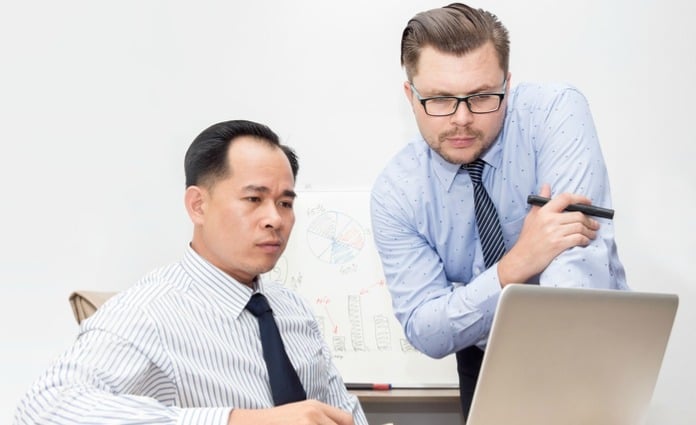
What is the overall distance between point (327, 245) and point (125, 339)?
62.7 inches

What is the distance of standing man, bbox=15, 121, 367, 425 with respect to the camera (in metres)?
1.24

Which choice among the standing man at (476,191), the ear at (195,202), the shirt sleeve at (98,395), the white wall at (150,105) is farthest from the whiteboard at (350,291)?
the shirt sleeve at (98,395)

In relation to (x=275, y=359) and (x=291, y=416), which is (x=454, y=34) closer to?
(x=275, y=359)

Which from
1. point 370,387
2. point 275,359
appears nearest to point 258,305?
point 275,359

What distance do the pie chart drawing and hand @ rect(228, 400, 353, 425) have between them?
5.54 ft

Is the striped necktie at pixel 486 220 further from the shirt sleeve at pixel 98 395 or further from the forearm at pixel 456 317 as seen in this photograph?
the shirt sleeve at pixel 98 395

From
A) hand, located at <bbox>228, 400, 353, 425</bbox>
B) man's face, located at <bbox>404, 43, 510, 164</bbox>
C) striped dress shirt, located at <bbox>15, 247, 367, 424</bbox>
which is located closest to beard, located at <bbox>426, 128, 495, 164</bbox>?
man's face, located at <bbox>404, 43, 510, 164</bbox>

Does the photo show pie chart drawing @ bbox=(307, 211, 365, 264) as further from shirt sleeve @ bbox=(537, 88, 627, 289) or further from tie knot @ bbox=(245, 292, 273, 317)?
tie knot @ bbox=(245, 292, 273, 317)

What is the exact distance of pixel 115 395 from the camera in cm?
126

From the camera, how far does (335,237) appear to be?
2.94 m

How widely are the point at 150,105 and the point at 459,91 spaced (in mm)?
1652

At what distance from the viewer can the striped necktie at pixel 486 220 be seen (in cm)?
188

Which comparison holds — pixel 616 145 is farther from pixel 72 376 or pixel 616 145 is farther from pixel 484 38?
pixel 72 376

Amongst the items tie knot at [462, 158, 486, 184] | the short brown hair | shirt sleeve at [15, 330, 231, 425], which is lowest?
shirt sleeve at [15, 330, 231, 425]
